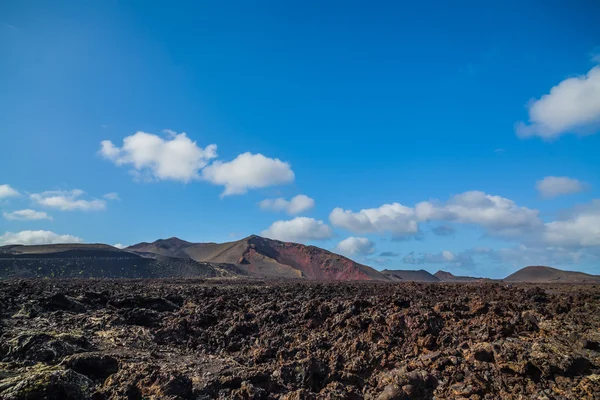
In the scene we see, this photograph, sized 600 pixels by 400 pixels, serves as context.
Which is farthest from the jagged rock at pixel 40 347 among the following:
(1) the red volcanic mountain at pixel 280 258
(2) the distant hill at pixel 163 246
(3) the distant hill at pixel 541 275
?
(2) the distant hill at pixel 163 246

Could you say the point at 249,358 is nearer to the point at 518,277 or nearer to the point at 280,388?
the point at 280,388

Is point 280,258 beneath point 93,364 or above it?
above

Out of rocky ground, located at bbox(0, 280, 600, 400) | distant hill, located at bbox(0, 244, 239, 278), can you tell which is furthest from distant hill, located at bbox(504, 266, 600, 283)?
rocky ground, located at bbox(0, 280, 600, 400)

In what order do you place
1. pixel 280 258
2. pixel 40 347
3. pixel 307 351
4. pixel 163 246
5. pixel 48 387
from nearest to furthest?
pixel 48 387 → pixel 40 347 → pixel 307 351 → pixel 280 258 → pixel 163 246

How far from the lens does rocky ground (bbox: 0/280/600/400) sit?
288 inches

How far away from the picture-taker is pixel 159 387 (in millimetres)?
7113

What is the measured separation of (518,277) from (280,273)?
235 ft

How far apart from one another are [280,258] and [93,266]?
194 feet

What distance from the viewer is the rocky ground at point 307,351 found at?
7.30 meters

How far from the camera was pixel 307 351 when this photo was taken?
9.65 meters

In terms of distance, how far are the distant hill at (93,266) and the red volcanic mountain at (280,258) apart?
1676 cm

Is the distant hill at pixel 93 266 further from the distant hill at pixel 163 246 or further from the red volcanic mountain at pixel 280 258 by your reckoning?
the distant hill at pixel 163 246

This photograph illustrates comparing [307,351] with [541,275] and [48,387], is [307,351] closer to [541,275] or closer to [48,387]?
[48,387]

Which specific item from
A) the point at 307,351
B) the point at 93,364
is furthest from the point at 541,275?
the point at 93,364
